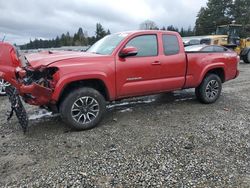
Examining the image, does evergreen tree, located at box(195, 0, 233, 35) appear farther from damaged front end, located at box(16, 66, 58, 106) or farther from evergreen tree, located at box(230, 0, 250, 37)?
damaged front end, located at box(16, 66, 58, 106)

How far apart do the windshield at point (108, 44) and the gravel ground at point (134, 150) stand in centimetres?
146

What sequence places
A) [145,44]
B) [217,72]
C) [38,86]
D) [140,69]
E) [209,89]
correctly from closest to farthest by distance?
1. [38,86]
2. [140,69]
3. [145,44]
4. [209,89]
5. [217,72]

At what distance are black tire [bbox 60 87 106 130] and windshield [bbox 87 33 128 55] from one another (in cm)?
100

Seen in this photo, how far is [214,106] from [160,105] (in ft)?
4.53

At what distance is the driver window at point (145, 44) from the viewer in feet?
18.8

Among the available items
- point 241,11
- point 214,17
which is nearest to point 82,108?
point 214,17

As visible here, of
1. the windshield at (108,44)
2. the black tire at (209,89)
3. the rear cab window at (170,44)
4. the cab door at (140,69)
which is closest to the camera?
the cab door at (140,69)

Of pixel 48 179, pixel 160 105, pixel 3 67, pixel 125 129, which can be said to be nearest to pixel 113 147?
pixel 125 129

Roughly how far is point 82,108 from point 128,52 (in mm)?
1403

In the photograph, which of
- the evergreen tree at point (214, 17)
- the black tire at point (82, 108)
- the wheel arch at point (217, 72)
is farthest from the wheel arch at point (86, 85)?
the evergreen tree at point (214, 17)

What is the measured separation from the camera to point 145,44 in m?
5.88

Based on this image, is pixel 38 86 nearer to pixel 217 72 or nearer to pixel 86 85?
pixel 86 85

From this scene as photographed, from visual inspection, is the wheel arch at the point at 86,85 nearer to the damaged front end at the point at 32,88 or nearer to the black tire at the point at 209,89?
the damaged front end at the point at 32,88

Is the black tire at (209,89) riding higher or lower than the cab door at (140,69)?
lower
